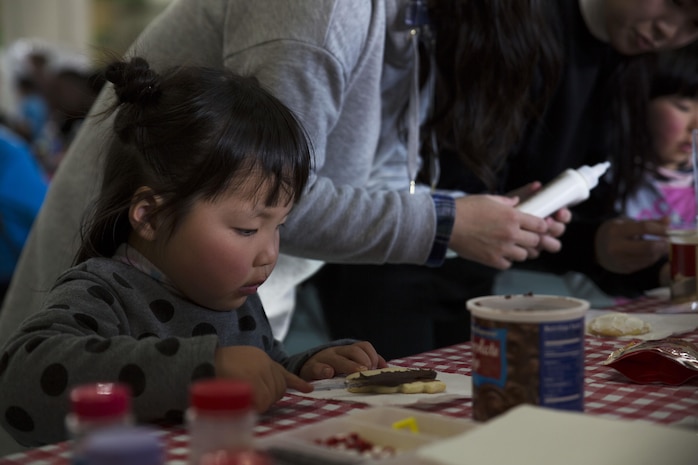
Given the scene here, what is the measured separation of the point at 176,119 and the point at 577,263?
103 cm

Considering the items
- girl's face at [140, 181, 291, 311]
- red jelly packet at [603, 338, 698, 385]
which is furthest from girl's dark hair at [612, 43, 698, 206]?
girl's face at [140, 181, 291, 311]

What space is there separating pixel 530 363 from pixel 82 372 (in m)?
0.40

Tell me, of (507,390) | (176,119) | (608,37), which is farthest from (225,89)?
(608,37)

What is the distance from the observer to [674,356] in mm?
993

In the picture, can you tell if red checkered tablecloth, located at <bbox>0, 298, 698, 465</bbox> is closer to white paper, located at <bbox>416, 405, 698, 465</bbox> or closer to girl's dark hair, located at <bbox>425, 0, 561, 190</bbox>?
white paper, located at <bbox>416, 405, 698, 465</bbox>

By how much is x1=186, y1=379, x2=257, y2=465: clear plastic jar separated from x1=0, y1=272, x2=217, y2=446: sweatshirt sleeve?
0.25m

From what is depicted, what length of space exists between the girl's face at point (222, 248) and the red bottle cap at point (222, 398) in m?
0.50

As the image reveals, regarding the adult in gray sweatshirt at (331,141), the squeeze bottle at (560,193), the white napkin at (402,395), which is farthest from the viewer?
the squeeze bottle at (560,193)

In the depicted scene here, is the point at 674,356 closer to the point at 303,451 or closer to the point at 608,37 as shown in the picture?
the point at 303,451

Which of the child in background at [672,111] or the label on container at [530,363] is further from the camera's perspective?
the child in background at [672,111]

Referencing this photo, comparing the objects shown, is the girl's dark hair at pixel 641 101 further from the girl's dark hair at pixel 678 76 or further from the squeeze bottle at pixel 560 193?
the squeeze bottle at pixel 560 193

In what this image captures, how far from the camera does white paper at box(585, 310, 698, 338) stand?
4.18 ft

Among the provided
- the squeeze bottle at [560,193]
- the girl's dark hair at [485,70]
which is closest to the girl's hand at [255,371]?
the squeeze bottle at [560,193]

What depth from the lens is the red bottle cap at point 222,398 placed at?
54cm
